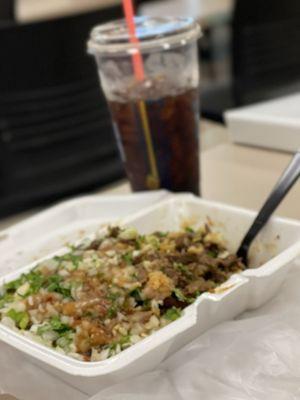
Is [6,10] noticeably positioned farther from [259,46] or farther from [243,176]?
[243,176]

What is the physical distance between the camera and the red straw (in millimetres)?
1037

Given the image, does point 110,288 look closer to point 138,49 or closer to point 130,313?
point 130,313

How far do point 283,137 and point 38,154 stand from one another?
833 mm

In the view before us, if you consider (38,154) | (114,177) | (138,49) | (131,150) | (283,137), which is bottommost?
(114,177)

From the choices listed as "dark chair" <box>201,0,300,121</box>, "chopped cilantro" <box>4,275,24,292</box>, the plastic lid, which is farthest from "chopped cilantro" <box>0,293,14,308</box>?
"dark chair" <box>201,0,300,121</box>

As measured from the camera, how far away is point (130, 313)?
2.35 feet

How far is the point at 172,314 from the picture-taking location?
2.28 ft

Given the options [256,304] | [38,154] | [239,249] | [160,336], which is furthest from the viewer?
[38,154]

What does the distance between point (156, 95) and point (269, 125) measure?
12.6 inches

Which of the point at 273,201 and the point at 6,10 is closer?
the point at 273,201

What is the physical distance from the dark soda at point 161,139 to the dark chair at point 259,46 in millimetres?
1678

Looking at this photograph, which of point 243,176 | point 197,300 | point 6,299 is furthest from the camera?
point 243,176

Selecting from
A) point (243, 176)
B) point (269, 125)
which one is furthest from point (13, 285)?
point (269, 125)

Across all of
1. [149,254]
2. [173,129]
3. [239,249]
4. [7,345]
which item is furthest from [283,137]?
[7,345]
